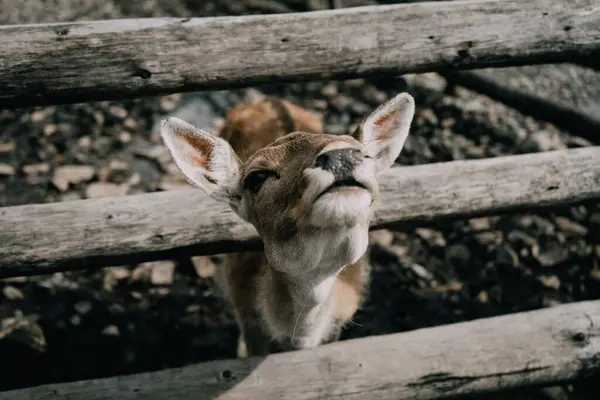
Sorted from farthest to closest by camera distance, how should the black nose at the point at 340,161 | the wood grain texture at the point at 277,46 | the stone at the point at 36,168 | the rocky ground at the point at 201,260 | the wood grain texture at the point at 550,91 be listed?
1. the stone at the point at 36,168
2. the wood grain texture at the point at 550,91
3. the rocky ground at the point at 201,260
4. the wood grain texture at the point at 277,46
5. the black nose at the point at 340,161

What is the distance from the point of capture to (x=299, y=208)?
8.54 feet

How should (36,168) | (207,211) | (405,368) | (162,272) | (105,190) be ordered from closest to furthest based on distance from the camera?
(405,368), (207,211), (162,272), (105,190), (36,168)

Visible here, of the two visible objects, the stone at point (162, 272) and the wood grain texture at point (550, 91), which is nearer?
the wood grain texture at point (550, 91)

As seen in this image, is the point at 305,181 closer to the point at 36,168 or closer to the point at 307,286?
the point at 307,286

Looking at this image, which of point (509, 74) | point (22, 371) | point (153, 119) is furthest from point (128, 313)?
point (509, 74)

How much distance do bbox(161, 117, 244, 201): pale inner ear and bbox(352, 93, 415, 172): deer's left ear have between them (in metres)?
0.65

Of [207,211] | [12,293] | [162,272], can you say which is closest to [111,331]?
[162,272]

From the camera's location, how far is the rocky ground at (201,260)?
172 inches

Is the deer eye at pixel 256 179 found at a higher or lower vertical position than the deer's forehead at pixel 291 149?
lower

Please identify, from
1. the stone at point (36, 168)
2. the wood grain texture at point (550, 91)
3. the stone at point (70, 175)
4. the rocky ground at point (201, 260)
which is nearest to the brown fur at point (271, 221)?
the rocky ground at point (201, 260)

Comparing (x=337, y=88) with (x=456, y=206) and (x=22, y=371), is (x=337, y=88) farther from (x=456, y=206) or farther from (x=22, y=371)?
(x=22, y=371)

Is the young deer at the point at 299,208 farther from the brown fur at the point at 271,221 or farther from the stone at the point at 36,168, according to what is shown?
the stone at the point at 36,168

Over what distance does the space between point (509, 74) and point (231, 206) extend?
3984 millimetres

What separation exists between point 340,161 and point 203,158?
924 millimetres
